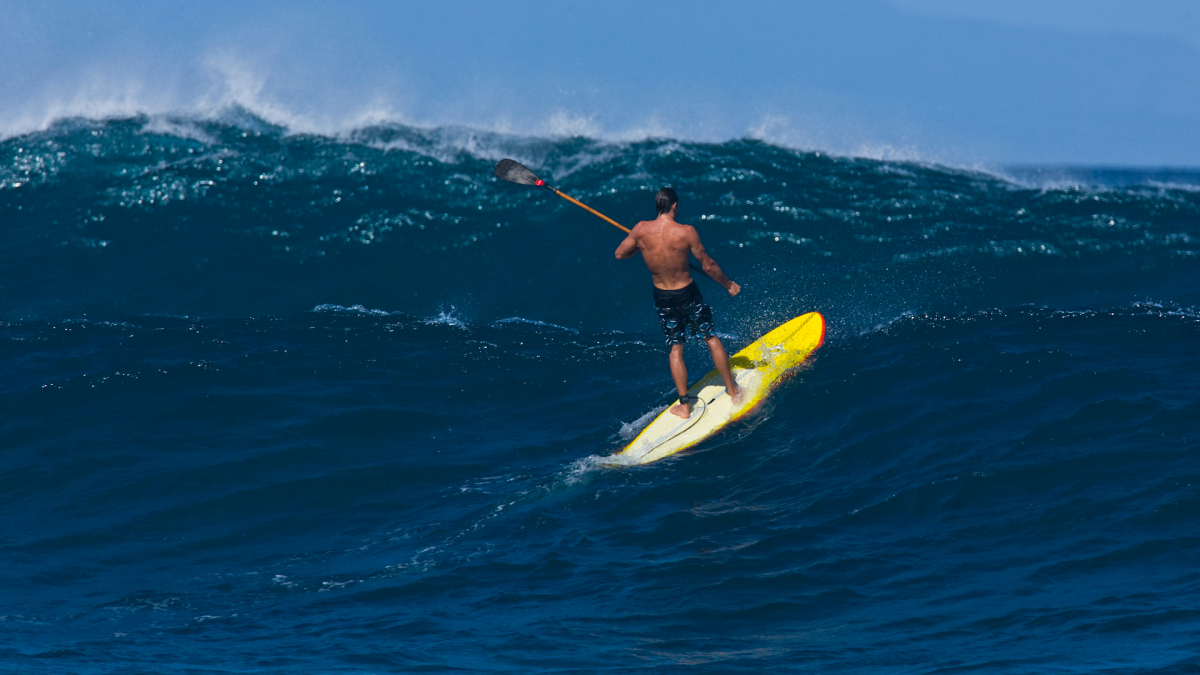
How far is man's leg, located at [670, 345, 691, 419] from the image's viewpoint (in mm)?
8258

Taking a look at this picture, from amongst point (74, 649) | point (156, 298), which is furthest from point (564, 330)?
point (74, 649)

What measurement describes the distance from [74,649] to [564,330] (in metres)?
6.07

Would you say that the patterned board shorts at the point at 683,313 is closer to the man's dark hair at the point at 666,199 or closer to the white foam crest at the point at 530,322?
the man's dark hair at the point at 666,199

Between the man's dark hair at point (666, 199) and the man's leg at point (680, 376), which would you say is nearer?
the man's dark hair at point (666, 199)

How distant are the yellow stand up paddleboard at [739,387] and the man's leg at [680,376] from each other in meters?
0.05

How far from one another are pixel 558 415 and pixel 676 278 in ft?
6.03

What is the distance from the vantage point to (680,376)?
8273 millimetres

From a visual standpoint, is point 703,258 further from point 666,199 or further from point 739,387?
point 739,387

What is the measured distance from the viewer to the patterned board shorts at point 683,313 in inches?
315

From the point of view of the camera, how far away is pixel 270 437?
8.53 meters

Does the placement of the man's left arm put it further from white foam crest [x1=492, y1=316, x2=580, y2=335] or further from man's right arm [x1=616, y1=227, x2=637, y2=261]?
white foam crest [x1=492, y1=316, x2=580, y2=335]

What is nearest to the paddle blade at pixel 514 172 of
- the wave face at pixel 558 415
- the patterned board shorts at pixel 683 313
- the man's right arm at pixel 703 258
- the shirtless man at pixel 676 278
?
the wave face at pixel 558 415

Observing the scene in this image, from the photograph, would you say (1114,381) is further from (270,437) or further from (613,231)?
(270,437)

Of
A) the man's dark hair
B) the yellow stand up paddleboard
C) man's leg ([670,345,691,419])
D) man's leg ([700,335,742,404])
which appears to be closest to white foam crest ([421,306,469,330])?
the yellow stand up paddleboard
